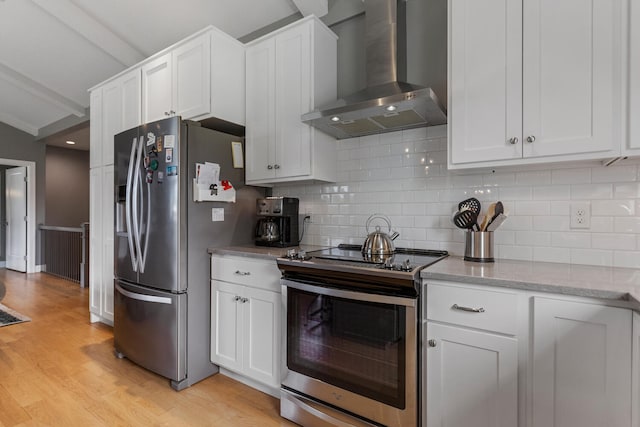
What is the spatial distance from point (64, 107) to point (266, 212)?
15.2ft

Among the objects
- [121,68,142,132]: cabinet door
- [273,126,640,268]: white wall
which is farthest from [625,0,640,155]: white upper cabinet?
[121,68,142,132]: cabinet door

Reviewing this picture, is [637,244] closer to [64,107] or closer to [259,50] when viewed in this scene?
[259,50]

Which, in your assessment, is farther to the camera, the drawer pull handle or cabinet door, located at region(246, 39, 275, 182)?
cabinet door, located at region(246, 39, 275, 182)

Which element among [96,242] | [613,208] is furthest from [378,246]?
[96,242]

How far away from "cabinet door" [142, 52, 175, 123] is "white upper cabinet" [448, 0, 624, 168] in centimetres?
217

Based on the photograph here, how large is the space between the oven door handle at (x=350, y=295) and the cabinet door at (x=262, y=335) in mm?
235

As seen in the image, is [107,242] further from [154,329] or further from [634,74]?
[634,74]

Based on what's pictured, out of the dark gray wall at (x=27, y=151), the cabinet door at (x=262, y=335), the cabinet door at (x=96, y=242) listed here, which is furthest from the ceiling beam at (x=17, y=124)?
the cabinet door at (x=262, y=335)

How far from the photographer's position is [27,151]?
6238mm

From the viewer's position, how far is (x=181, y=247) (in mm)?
2205

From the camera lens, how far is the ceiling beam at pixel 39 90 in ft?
14.6

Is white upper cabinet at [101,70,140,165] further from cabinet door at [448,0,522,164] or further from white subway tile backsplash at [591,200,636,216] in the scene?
white subway tile backsplash at [591,200,636,216]

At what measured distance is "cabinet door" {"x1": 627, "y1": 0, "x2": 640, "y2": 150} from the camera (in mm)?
1333

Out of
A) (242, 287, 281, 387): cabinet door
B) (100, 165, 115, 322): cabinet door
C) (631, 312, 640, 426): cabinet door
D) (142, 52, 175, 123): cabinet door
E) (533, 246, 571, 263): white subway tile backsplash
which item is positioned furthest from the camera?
(100, 165, 115, 322): cabinet door
